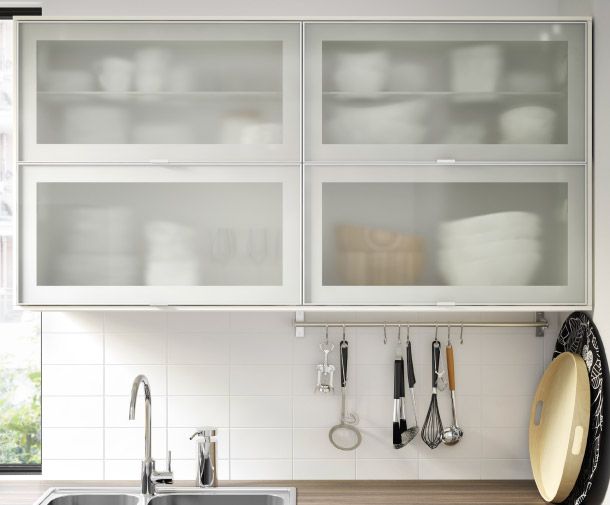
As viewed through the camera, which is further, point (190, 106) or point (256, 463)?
point (256, 463)

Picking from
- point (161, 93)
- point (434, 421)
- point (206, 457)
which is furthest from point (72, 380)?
point (434, 421)

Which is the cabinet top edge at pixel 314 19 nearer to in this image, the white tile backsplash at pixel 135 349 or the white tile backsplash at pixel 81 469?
the white tile backsplash at pixel 135 349

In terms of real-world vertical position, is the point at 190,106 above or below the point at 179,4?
below

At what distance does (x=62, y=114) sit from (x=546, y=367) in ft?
5.63

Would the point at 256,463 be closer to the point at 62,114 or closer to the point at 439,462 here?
the point at 439,462

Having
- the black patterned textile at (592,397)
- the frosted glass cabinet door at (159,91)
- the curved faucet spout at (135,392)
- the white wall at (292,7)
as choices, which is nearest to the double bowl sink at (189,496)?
the curved faucet spout at (135,392)

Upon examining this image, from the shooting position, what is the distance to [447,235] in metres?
1.98

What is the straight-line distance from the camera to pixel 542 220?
198 cm

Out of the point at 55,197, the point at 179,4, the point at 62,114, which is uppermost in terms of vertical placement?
the point at 179,4

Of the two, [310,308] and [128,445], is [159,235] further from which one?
[128,445]

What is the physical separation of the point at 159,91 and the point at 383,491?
1398 millimetres

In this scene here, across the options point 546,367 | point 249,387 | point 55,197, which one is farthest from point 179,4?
point 546,367

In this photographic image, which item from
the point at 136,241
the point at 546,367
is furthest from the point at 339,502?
the point at 136,241

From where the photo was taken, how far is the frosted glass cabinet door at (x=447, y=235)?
6.44 ft
